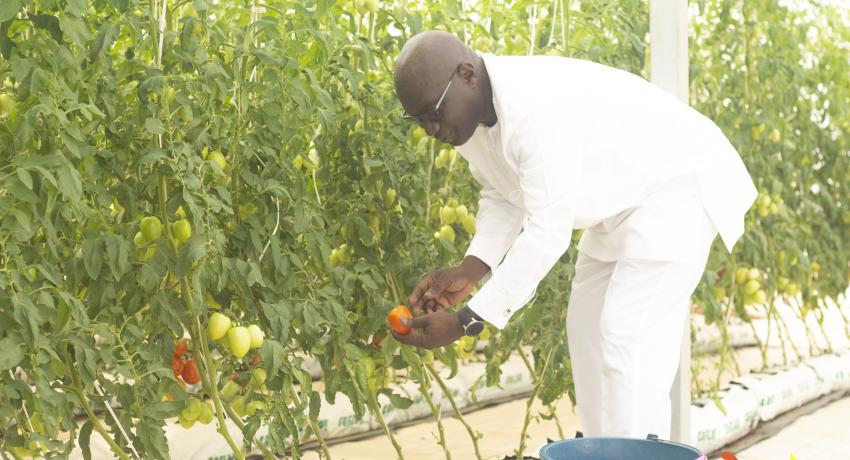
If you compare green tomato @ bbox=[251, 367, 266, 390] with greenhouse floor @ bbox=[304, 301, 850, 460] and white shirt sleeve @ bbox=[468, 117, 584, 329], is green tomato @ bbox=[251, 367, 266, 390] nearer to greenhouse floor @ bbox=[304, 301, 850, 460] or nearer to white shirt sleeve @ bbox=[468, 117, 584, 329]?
white shirt sleeve @ bbox=[468, 117, 584, 329]

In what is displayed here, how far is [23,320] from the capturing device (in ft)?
5.48

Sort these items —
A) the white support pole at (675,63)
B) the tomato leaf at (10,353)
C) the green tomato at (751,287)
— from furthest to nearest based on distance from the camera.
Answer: the green tomato at (751,287) → the white support pole at (675,63) → the tomato leaf at (10,353)

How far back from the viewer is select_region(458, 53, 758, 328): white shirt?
6.01ft

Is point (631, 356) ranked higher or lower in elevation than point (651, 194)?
lower

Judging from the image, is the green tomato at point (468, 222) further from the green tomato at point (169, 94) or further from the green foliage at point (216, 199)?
the green tomato at point (169, 94)

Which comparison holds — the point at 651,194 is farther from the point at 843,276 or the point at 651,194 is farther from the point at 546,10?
the point at 843,276

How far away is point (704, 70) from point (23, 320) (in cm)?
250

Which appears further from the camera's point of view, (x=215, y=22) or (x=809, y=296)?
(x=809, y=296)

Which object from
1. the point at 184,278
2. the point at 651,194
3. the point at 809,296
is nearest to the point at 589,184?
the point at 651,194

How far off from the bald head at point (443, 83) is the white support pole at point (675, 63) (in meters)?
0.87

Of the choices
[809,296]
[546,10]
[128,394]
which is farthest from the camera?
[809,296]

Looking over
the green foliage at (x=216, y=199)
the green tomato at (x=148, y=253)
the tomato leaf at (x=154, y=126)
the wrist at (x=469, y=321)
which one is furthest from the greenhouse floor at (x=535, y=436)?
the tomato leaf at (x=154, y=126)

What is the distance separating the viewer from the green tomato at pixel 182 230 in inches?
76.1

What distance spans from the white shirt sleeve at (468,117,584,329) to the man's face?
0.29ft
